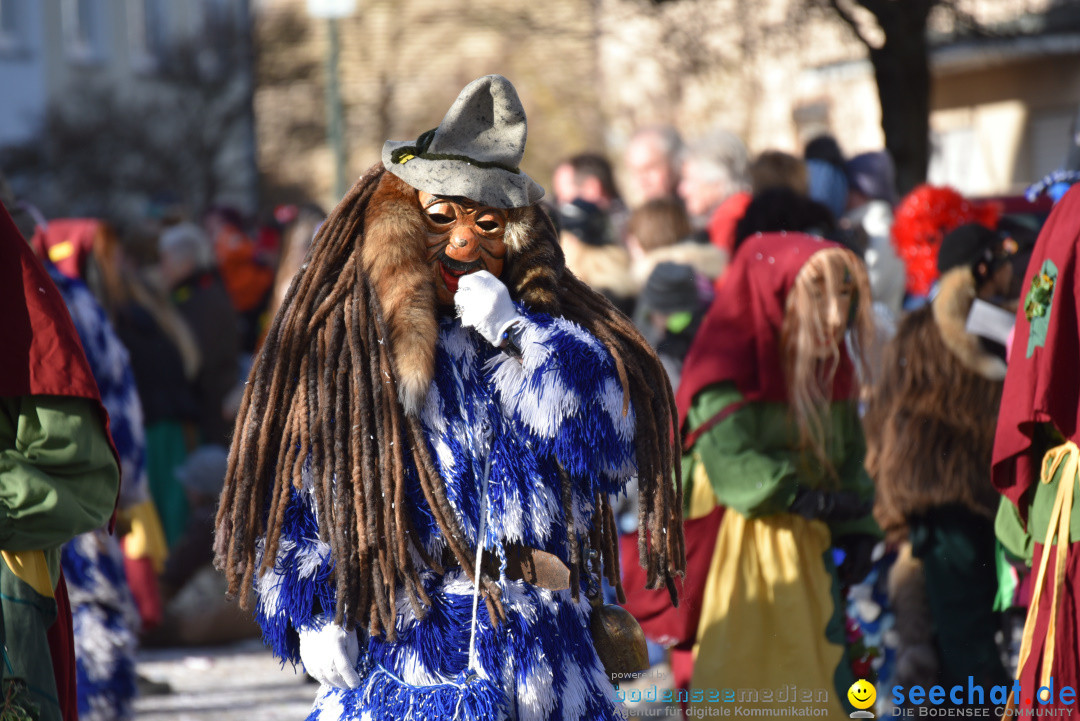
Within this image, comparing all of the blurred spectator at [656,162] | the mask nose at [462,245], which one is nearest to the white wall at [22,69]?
the blurred spectator at [656,162]

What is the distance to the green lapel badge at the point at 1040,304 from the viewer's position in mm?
3504

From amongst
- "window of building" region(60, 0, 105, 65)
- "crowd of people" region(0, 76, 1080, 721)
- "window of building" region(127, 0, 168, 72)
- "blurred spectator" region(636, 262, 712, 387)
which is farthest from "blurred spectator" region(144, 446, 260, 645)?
"window of building" region(127, 0, 168, 72)

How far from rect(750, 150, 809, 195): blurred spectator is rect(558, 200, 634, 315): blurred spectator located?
0.76 meters

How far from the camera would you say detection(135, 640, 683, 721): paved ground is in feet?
20.7

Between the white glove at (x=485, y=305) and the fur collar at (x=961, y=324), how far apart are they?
249cm

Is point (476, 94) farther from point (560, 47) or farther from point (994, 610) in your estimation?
point (560, 47)

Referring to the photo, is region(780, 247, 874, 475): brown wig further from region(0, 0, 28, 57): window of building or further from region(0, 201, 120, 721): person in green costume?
region(0, 0, 28, 57): window of building

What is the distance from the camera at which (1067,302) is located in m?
3.45

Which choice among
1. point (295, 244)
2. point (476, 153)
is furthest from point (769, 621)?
point (295, 244)

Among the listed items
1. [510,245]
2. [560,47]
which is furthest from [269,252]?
[560,47]

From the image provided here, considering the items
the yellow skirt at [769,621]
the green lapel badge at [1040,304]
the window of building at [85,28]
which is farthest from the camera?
the window of building at [85,28]

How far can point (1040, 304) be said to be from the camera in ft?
11.6

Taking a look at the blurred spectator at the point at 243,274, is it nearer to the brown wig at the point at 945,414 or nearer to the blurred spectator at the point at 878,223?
the blurred spectator at the point at 878,223

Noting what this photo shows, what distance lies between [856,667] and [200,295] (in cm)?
533
